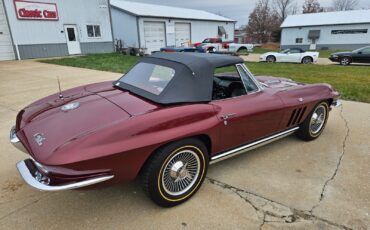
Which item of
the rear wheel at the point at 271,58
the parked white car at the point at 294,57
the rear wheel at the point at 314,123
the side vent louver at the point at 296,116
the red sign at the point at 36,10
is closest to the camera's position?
the side vent louver at the point at 296,116

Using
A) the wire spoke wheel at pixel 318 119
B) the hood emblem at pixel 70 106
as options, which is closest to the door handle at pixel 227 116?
the hood emblem at pixel 70 106

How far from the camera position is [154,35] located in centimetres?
2353

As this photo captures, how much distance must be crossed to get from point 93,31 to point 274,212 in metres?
21.1

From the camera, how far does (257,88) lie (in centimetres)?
324

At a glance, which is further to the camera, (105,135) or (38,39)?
(38,39)

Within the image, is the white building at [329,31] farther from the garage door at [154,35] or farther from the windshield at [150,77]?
the windshield at [150,77]

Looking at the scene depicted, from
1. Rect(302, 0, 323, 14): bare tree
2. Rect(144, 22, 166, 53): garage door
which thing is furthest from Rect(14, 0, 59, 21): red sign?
Rect(302, 0, 323, 14): bare tree

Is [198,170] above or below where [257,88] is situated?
below

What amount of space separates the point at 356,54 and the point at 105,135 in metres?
17.9

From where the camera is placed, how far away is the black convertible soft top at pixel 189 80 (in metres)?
2.56

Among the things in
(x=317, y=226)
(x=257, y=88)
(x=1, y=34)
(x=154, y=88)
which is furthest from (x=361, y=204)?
(x=1, y=34)

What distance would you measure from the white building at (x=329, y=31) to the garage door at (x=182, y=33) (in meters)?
15.7

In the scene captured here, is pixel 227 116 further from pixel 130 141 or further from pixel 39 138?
pixel 39 138

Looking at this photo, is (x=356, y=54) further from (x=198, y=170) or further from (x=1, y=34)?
(x=1, y=34)
